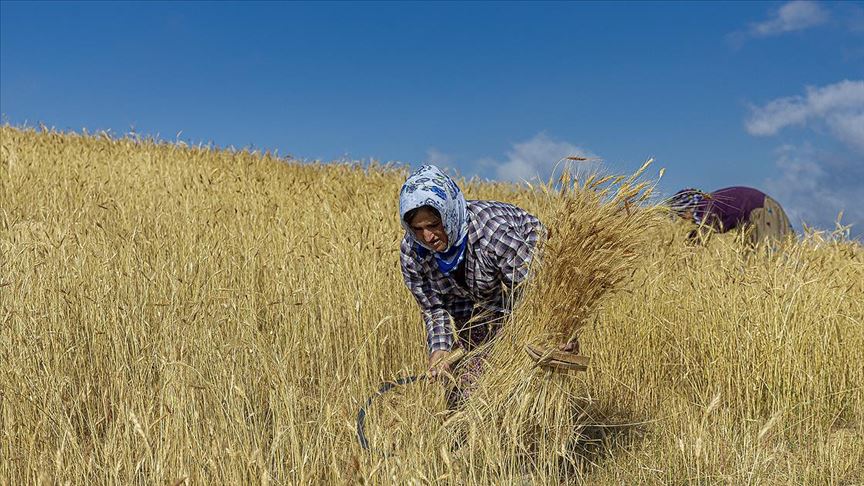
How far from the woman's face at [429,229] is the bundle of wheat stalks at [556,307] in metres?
0.37

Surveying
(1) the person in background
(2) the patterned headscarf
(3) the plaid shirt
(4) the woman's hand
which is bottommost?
(4) the woman's hand

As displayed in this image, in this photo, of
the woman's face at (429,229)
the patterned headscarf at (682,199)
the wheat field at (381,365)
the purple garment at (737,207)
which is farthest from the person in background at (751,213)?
the woman's face at (429,229)

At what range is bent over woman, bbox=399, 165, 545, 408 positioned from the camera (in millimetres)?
2727

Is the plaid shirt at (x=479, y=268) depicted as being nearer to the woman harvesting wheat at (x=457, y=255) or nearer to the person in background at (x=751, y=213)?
the woman harvesting wheat at (x=457, y=255)

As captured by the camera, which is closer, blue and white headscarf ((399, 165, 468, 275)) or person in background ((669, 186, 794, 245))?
blue and white headscarf ((399, 165, 468, 275))

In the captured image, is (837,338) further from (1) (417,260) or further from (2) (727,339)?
(1) (417,260)

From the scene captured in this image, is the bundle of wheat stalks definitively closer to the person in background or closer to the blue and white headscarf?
the blue and white headscarf

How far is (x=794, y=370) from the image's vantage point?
3791 mm

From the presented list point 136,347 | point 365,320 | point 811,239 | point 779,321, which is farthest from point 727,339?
point 136,347

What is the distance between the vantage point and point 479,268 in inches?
115

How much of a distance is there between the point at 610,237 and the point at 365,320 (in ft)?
5.52

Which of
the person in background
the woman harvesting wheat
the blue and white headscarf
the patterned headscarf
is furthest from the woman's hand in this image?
the person in background

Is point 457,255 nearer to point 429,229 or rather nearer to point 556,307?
point 429,229

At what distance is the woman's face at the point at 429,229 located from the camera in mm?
2729
